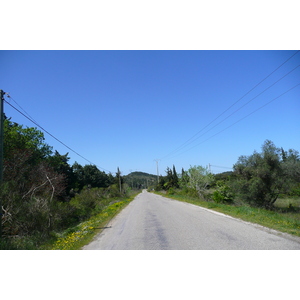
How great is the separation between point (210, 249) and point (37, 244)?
6.94 meters

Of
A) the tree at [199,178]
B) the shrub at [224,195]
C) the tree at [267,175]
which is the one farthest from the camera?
the tree at [199,178]

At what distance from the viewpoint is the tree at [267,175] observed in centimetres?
2481

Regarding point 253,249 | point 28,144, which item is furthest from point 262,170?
point 28,144

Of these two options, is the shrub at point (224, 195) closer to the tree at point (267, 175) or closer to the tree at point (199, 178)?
the tree at point (267, 175)

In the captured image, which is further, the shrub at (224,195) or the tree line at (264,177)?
the shrub at (224,195)

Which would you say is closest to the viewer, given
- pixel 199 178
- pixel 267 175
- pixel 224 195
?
pixel 267 175

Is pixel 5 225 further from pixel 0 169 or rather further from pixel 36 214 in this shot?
pixel 0 169

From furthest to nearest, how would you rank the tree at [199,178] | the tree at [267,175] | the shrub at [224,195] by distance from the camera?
1. the tree at [199,178]
2. the shrub at [224,195]
3. the tree at [267,175]

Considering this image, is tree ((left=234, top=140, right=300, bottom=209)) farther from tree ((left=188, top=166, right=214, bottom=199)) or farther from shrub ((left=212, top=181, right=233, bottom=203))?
tree ((left=188, top=166, right=214, bottom=199))

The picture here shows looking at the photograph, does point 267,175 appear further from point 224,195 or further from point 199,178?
point 199,178

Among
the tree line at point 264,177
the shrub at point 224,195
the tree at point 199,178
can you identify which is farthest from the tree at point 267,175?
the tree at point 199,178

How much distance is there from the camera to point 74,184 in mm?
46219

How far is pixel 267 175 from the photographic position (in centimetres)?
2516

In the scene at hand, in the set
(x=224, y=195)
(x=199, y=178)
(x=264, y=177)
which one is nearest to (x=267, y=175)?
(x=264, y=177)
